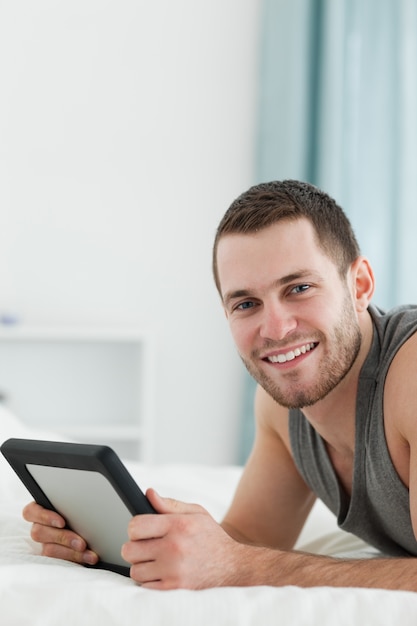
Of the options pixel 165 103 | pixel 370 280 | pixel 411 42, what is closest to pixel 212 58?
pixel 165 103

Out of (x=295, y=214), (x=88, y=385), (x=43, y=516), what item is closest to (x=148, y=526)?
(x=43, y=516)

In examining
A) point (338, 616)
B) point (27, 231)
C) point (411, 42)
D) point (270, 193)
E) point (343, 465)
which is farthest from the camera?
point (27, 231)

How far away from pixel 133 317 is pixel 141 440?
550 mm

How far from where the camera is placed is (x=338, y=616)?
87 centimetres

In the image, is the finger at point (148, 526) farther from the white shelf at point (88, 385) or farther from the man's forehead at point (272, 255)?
the white shelf at point (88, 385)

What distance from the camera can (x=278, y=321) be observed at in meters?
1.27

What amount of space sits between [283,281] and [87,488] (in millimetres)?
418

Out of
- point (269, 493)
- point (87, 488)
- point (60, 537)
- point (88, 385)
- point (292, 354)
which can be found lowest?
point (88, 385)

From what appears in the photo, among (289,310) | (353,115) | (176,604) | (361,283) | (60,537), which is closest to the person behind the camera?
(176,604)

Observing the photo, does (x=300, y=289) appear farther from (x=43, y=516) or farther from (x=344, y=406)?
(x=43, y=516)

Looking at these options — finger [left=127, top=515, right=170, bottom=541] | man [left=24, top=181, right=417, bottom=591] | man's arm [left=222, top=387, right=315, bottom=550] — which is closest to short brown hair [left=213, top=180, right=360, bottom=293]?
man [left=24, top=181, right=417, bottom=591]

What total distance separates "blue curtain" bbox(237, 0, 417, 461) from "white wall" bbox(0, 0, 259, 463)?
169 mm

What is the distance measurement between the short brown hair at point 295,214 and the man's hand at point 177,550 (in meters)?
0.46

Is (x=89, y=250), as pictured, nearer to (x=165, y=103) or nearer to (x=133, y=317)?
(x=133, y=317)
